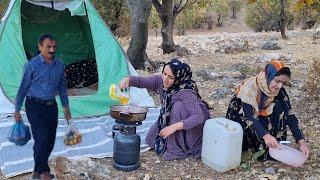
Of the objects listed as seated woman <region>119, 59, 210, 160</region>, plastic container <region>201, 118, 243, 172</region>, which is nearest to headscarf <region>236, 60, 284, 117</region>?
plastic container <region>201, 118, 243, 172</region>

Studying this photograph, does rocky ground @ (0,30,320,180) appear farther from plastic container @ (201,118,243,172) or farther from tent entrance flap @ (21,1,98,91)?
tent entrance flap @ (21,1,98,91)

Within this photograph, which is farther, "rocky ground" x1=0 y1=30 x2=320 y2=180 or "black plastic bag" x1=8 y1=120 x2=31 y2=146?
"rocky ground" x1=0 y1=30 x2=320 y2=180

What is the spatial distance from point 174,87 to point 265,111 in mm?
807

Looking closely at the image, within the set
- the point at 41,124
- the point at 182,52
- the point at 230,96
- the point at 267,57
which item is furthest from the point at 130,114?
the point at 182,52

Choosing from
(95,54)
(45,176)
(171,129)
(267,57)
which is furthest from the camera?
(267,57)

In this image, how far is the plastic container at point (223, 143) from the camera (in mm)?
3617

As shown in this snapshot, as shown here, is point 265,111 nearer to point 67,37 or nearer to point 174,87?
point 174,87

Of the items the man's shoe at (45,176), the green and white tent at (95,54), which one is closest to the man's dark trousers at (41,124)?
the man's shoe at (45,176)

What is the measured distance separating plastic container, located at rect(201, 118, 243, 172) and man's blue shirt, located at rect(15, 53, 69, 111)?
131 centimetres

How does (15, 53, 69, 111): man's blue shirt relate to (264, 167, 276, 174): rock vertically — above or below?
above

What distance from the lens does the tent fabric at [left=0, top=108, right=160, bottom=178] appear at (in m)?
3.82

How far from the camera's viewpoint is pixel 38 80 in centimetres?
326

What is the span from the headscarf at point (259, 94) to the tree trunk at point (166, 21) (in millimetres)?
6531

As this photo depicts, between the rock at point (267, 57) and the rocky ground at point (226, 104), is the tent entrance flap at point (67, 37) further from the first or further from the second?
the rock at point (267, 57)
